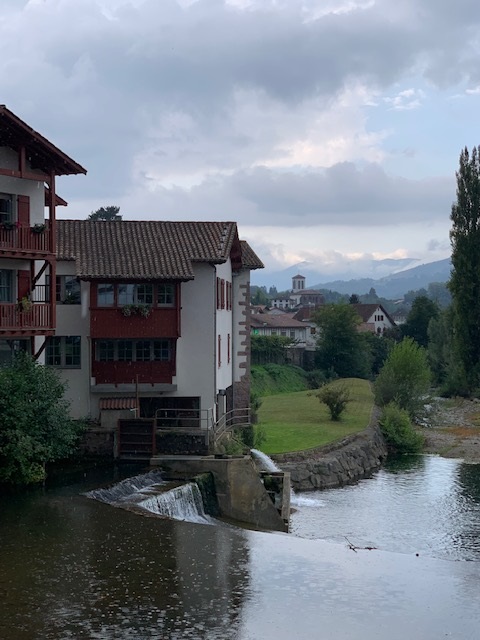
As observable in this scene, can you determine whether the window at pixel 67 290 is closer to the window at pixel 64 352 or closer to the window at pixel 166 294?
the window at pixel 64 352

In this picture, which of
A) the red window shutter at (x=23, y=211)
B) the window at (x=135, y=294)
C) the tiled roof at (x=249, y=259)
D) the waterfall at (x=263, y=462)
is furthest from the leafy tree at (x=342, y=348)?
the red window shutter at (x=23, y=211)

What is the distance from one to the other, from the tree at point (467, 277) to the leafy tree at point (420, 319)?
33957 millimetres

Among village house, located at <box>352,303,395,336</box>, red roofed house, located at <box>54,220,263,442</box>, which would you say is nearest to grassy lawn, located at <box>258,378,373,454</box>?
red roofed house, located at <box>54,220,263,442</box>

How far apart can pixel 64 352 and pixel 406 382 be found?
38.3m

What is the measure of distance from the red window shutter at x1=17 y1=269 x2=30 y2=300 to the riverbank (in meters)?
31.9

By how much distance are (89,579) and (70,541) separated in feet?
11.1

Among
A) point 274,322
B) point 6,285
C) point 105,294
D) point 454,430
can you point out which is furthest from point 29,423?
point 274,322

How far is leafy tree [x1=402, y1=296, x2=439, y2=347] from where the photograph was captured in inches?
→ 4707

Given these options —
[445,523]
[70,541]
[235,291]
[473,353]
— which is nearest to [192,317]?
[235,291]

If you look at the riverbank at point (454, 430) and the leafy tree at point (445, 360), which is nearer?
the riverbank at point (454, 430)

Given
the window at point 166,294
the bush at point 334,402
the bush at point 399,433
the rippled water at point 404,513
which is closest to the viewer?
the rippled water at point 404,513

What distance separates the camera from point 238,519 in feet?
107

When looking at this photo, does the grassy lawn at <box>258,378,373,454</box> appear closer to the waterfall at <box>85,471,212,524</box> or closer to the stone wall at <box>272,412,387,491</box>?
the stone wall at <box>272,412,387,491</box>

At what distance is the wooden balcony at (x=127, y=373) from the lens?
38.8 metres
